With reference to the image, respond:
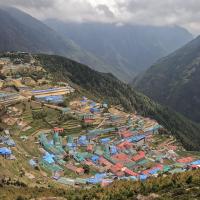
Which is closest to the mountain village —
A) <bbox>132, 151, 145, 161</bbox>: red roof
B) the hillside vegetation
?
<bbox>132, 151, 145, 161</bbox>: red roof

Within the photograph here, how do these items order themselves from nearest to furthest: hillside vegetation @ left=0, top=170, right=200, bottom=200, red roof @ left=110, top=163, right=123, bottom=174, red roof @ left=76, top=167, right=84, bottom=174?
1. hillside vegetation @ left=0, top=170, right=200, bottom=200
2. red roof @ left=76, top=167, right=84, bottom=174
3. red roof @ left=110, top=163, right=123, bottom=174

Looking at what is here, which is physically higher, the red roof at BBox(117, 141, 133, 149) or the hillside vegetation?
the hillside vegetation

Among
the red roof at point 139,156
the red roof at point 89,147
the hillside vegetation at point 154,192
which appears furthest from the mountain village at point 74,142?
the hillside vegetation at point 154,192

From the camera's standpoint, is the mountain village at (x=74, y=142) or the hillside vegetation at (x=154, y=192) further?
the mountain village at (x=74, y=142)

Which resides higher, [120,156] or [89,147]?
[89,147]

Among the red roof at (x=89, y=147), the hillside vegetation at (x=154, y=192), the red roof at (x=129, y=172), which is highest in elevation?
the hillside vegetation at (x=154, y=192)

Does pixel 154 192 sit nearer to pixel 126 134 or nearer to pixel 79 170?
pixel 79 170

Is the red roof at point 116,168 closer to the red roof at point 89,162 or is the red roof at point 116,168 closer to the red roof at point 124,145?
the red roof at point 89,162

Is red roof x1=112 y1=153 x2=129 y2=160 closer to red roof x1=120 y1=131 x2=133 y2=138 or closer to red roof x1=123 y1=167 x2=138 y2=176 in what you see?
red roof x1=123 y1=167 x2=138 y2=176

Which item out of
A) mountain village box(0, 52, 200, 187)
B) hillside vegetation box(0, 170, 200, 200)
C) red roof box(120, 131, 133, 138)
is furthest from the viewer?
red roof box(120, 131, 133, 138)

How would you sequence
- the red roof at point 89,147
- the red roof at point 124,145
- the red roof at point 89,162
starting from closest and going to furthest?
the red roof at point 89,162 → the red roof at point 89,147 → the red roof at point 124,145

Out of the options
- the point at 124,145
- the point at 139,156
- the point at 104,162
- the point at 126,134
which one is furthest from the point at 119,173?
the point at 126,134
